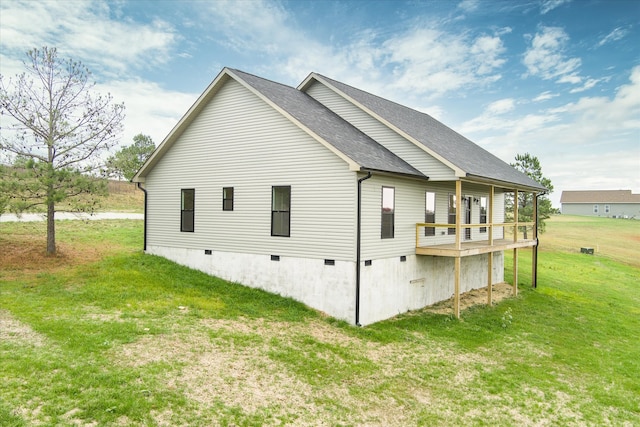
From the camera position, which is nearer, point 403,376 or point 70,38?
point 403,376

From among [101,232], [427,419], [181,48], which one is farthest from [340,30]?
[427,419]

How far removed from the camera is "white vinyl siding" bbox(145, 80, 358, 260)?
13070 mm

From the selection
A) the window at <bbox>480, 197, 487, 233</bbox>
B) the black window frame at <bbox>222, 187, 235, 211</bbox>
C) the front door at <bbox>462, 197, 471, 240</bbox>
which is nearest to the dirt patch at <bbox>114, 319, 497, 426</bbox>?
the black window frame at <bbox>222, 187, 235, 211</bbox>

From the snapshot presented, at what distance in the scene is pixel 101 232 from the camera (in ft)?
81.0

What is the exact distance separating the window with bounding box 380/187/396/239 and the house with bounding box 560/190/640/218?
314 ft

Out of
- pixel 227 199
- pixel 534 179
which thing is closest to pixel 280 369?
pixel 227 199

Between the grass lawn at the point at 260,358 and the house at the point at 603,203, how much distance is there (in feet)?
288

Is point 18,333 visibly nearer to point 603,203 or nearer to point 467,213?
point 467,213

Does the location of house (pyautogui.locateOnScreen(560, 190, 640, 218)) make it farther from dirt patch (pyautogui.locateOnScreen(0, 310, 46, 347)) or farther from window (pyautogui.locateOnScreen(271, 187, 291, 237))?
dirt patch (pyautogui.locateOnScreen(0, 310, 46, 347))

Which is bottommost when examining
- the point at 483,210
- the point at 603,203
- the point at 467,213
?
the point at 467,213

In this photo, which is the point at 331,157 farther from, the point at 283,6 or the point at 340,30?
the point at 340,30

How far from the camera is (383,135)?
53.2ft

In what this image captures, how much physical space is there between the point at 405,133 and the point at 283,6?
45.7ft

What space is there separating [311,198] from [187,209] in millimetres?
6347
